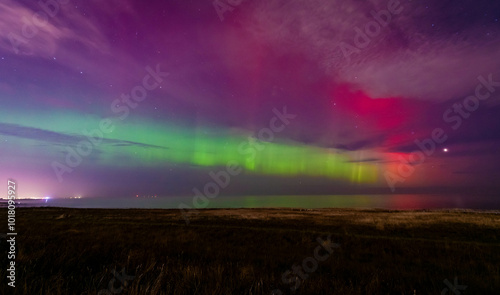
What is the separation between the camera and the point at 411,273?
8.73m

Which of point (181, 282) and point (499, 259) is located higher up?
point (181, 282)

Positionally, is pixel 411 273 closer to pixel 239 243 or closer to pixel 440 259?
pixel 440 259

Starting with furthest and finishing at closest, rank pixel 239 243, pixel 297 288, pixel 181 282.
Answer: pixel 239 243 < pixel 297 288 < pixel 181 282

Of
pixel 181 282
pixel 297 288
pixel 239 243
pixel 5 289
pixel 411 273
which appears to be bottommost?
pixel 239 243

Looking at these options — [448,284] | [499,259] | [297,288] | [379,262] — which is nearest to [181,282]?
[297,288]

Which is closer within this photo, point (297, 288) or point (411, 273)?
point (297, 288)

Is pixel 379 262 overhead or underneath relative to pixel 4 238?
underneath

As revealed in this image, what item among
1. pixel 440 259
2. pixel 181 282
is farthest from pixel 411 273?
pixel 181 282

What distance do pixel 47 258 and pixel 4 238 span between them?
3.67m

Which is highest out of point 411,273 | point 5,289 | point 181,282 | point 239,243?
point 5,289

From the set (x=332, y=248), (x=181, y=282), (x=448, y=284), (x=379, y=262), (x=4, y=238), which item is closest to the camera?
(x=181, y=282)

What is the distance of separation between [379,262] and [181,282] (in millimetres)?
9533

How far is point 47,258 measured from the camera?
228 inches

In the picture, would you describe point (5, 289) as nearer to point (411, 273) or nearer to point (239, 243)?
point (411, 273)
